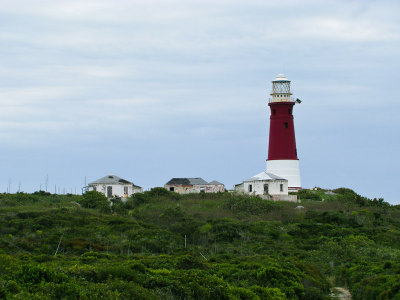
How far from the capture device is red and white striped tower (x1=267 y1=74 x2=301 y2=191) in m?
50.7

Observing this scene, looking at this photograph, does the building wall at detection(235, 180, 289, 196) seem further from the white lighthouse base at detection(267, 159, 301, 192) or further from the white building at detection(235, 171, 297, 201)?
the white lighthouse base at detection(267, 159, 301, 192)

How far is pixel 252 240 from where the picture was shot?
33.8 metres

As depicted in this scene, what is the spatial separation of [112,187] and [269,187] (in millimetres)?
12327

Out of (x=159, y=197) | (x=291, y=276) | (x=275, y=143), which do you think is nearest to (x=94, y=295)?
(x=291, y=276)

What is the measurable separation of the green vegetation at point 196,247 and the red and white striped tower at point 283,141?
2.47 meters

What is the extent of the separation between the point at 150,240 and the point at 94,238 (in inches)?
108

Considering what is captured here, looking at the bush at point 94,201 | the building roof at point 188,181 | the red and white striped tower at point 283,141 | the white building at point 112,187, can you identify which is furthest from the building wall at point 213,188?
the bush at point 94,201

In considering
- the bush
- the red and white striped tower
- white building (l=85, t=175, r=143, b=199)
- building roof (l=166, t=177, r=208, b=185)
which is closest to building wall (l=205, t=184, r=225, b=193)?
building roof (l=166, t=177, r=208, b=185)

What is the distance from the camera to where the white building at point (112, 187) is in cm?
5119

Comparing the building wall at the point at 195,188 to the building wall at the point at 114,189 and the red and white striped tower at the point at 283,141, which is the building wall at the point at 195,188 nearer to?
the building wall at the point at 114,189

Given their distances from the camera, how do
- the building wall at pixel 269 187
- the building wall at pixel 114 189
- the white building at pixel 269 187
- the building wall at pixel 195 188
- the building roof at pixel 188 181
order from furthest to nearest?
the building roof at pixel 188 181 < the building wall at pixel 195 188 < the building wall at pixel 114 189 < the building wall at pixel 269 187 < the white building at pixel 269 187

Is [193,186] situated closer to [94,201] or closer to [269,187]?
[269,187]

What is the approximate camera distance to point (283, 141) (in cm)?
5059

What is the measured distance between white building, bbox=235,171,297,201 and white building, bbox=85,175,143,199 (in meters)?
9.56
